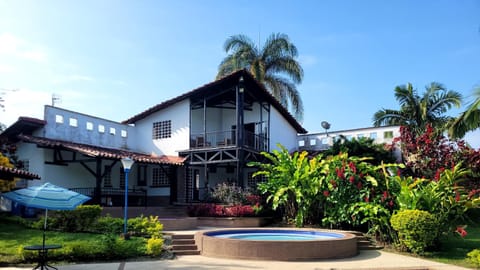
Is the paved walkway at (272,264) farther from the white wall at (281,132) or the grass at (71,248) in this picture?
the white wall at (281,132)

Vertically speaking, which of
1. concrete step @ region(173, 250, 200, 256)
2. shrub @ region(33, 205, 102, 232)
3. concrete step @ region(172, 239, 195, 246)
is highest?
shrub @ region(33, 205, 102, 232)

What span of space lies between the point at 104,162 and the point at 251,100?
887 cm

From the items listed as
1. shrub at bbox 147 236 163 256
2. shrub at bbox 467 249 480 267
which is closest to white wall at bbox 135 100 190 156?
shrub at bbox 147 236 163 256

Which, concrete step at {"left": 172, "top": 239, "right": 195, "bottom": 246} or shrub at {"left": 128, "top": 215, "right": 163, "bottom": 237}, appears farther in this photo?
shrub at {"left": 128, "top": 215, "right": 163, "bottom": 237}

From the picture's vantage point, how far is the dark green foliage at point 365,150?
20859mm

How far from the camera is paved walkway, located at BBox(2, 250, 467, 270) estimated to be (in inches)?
408

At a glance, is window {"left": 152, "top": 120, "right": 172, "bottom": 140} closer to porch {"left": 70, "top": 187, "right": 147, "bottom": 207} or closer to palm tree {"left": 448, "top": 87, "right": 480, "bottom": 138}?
porch {"left": 70, "top": 187, "right": 147, "bottom": 207}

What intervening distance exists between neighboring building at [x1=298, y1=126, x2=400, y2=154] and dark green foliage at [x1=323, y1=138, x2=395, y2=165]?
1.01 m

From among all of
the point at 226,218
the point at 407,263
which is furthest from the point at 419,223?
the point at 226,218

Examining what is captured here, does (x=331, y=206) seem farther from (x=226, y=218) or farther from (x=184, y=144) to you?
(x=184, y=144)

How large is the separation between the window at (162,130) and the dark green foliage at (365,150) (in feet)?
29.1

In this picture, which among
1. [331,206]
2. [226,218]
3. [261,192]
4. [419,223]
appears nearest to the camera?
[419,223]

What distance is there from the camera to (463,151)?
20047 millimetres

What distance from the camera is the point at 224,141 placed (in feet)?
75.6
